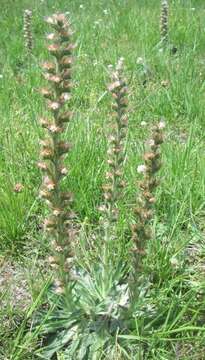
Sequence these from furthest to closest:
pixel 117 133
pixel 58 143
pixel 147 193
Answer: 1. pixel 117 133
2. pixel 147 193
3. pixel 58 143

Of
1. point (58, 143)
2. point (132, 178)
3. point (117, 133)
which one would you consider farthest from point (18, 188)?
point (58, 143)

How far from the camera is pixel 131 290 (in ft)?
9.12

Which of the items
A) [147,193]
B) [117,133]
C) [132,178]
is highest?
[117,133]

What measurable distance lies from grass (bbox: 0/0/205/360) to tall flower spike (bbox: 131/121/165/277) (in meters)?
0.34

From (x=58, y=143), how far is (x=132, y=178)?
1531 mm

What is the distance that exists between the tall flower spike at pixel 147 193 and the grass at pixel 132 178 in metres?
0.34

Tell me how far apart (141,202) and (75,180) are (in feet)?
4.66

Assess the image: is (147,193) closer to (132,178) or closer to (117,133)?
(117,133)

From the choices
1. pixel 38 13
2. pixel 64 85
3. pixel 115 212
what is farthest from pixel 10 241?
pixel 38 13

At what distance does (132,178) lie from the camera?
384cm

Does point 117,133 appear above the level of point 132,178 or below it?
above

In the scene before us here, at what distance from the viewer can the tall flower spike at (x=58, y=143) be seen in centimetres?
225

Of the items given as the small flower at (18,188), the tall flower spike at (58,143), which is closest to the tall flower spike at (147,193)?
the tall flower spike at (58,143)

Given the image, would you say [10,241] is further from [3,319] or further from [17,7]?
[17,7]
